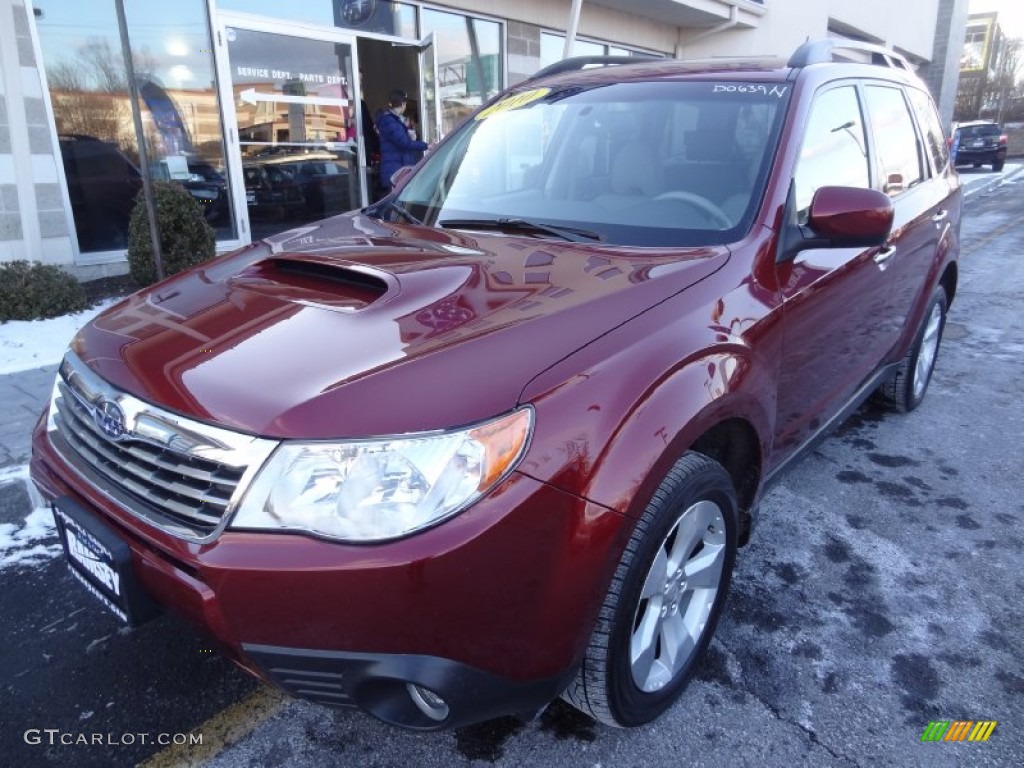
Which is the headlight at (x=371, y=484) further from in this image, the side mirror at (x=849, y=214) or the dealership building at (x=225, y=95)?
the dealership building at (x=225, y=95)

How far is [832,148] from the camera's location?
2.82 m

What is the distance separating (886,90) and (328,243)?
275 centimetres

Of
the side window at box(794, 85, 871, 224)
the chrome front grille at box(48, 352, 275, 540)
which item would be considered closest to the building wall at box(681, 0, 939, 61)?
the side window at box(794, 85, 871, 224)

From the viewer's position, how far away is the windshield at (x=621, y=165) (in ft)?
7.97

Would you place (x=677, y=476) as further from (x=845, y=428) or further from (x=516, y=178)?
(x=845, y=428)

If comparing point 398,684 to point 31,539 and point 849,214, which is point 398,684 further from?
point 31,539

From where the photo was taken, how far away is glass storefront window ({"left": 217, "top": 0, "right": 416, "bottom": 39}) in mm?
7559

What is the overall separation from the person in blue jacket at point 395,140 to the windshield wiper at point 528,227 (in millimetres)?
5560

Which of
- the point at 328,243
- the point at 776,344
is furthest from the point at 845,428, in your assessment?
the point at 328,243

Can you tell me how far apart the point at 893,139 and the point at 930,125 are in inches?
36.3

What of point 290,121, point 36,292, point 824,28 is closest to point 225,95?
point 290,121

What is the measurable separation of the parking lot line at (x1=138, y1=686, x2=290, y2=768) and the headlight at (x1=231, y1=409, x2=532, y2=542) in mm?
707

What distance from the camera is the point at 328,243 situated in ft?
8.21

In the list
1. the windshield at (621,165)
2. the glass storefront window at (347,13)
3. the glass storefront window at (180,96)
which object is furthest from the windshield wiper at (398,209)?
the glass storefront window at (347,13)
